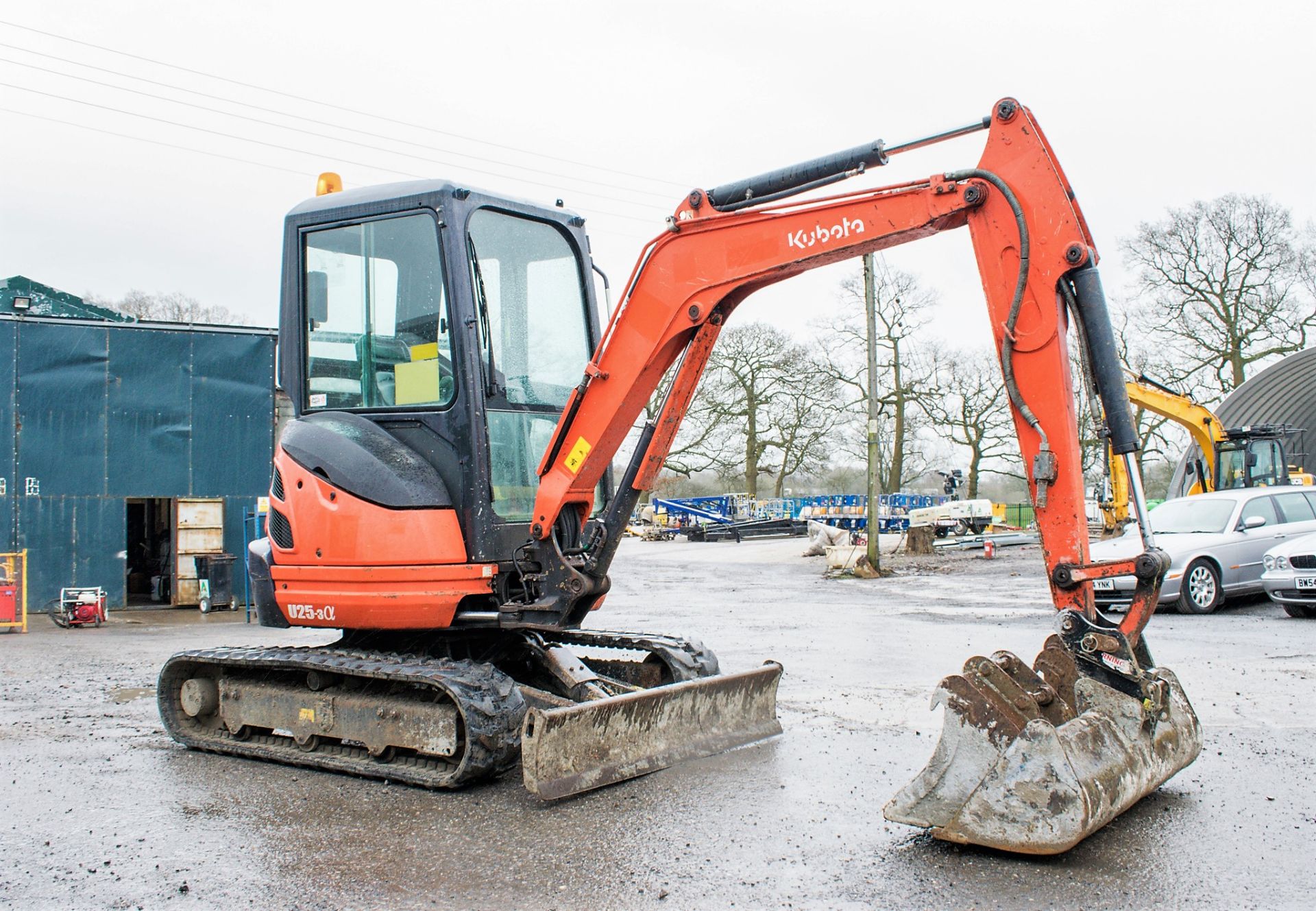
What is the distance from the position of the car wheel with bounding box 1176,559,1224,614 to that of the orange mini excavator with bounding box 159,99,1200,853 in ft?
30.2

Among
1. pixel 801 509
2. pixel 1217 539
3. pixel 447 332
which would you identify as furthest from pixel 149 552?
pixel 801 509

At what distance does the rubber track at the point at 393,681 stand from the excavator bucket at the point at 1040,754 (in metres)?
2.08

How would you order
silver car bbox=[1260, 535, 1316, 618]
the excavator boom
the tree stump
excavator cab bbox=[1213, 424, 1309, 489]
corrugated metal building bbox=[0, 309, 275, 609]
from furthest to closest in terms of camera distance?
the tree stump → excavator cab bbox=[1213, 424, 1309, 489] → corrugated metal building bbox=[0, 309, 275, 609] → silver car bbox=[1260, 535, 1316, 618] → the excavator boom

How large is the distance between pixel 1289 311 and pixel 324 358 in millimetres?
38233

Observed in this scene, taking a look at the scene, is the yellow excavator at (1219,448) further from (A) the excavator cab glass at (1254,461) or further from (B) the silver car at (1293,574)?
(B) the silver car at (1293,574)

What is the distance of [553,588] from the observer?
628 centimetres

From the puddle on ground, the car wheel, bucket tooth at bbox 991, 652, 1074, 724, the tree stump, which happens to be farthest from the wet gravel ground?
the tree stump

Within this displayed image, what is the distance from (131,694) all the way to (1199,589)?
12.4 m

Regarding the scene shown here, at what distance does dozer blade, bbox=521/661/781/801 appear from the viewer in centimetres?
557

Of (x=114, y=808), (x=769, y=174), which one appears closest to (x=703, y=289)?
(x=769, y=174)

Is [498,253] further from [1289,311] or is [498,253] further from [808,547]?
[1289,311]

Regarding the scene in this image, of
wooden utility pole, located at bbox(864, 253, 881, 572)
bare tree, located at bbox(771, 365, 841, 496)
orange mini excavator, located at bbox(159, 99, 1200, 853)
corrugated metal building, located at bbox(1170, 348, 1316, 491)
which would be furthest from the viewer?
bare tree, located at bbox(771, 365, 841, 496)

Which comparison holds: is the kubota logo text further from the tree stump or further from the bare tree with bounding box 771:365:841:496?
the bare tree with bounding box 771:365:841:496

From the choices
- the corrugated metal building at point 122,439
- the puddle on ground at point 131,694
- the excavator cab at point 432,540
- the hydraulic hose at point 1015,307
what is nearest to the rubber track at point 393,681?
the excavator cab at point 432,540
